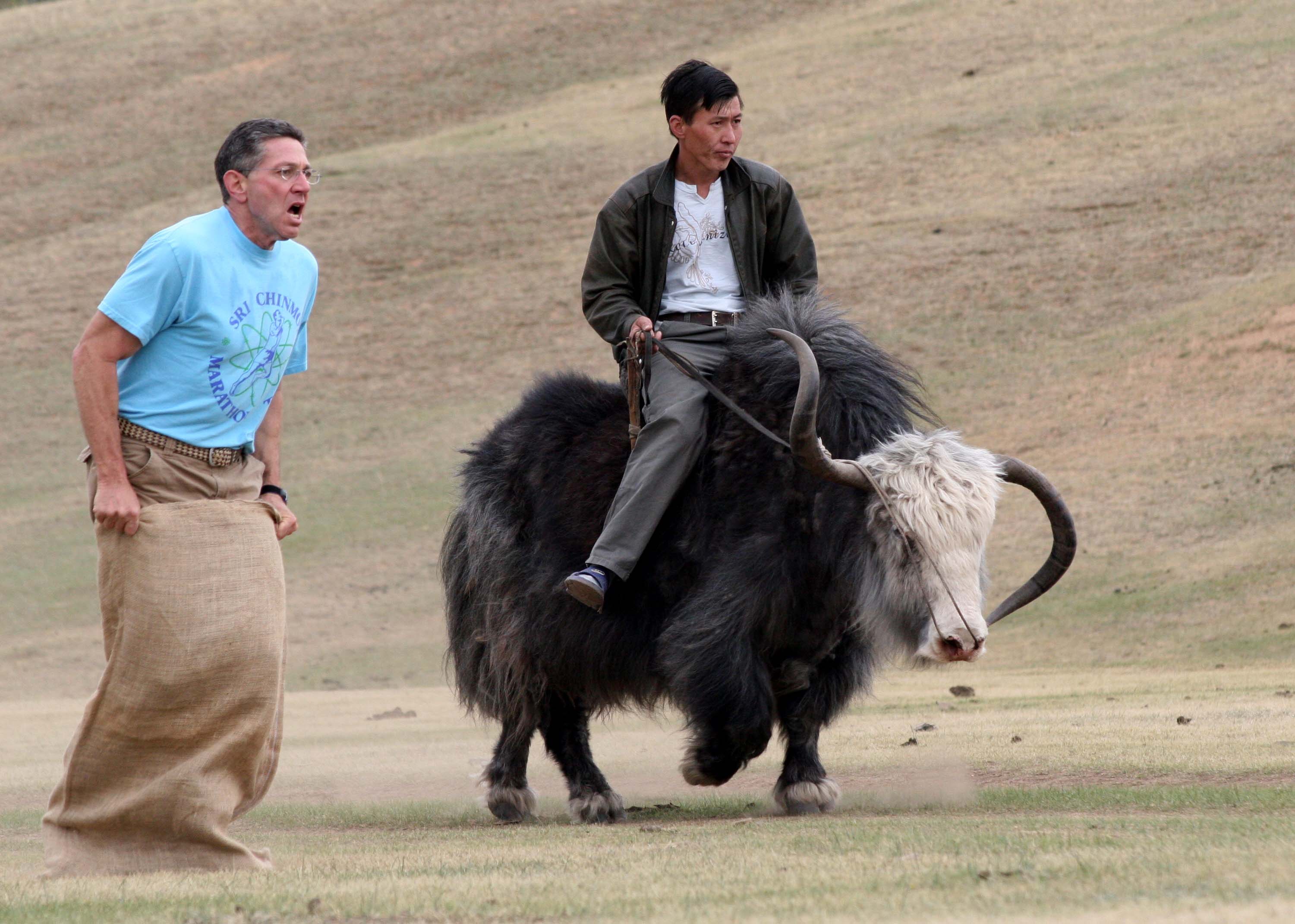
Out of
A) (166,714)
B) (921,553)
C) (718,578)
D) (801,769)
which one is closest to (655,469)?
(718,578)

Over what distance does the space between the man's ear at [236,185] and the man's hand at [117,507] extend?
94cm

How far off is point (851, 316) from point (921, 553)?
17171 mm

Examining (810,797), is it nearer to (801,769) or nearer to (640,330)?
(801,769)

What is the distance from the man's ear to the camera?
523 centimetres

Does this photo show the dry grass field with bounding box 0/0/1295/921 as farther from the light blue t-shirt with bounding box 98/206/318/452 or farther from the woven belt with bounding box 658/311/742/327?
the woven belt with bounding box 658/311/742/327

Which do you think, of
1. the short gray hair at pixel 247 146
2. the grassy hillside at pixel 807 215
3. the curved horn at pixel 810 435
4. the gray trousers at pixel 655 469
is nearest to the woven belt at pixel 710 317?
the gray trousers at pixel 655 469

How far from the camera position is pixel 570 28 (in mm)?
45094

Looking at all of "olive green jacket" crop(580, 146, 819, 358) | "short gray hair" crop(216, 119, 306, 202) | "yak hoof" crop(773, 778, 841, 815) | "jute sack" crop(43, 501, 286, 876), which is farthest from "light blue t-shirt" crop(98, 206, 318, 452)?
"yak hoof" crop(773, 778, 841, 815)

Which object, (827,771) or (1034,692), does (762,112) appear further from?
(827,771)

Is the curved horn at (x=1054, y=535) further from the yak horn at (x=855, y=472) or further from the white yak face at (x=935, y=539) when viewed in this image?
the white yak face at (x=935, y=539)

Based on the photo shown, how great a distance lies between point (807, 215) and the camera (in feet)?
93.1

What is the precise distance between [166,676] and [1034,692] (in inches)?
307

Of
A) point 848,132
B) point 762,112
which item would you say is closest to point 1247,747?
point 848,132

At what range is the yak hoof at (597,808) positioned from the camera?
6.74m
